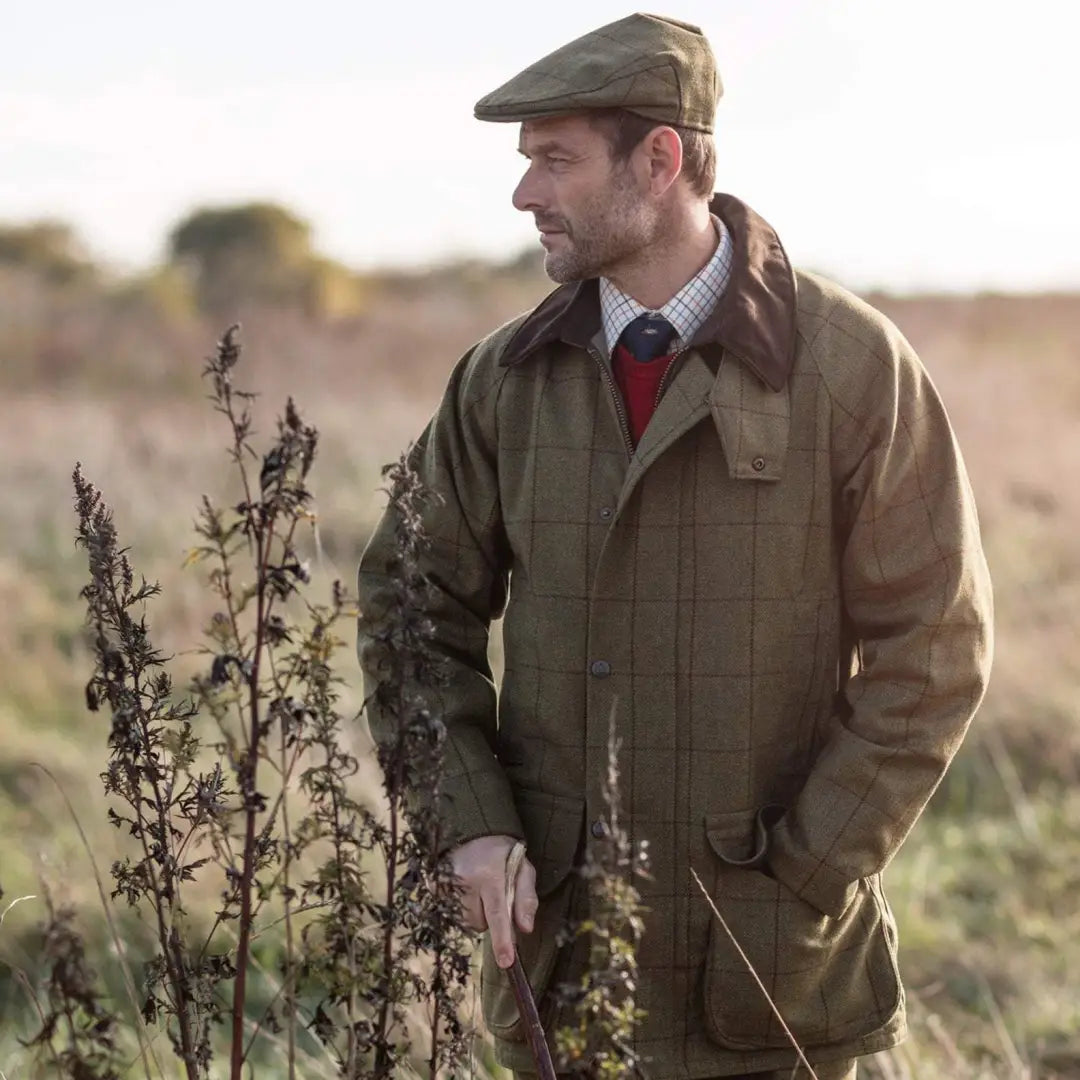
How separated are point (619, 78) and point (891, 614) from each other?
3.07 ft

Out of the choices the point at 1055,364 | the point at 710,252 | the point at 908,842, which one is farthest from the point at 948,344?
the point at 710,252

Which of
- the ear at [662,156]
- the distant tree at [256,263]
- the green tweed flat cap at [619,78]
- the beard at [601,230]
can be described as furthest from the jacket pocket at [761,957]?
the distant tree at [256,263]

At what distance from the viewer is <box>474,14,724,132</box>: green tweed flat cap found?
2494mm

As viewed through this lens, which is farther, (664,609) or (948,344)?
(948,344)

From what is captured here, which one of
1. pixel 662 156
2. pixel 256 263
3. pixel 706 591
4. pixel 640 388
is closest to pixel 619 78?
pixel 662 156

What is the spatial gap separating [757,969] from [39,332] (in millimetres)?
25288

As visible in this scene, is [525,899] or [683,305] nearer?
[525,899]

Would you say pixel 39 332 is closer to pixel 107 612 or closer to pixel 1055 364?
pixel 1055 364

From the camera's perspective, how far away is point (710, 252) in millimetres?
2701

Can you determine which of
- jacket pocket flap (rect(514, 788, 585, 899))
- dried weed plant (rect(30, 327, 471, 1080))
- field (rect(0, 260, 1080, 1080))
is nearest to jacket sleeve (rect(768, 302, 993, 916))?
jacket pocket flap (rect(514, 788, 585, 899))

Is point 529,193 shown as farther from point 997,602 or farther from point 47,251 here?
point 47,251

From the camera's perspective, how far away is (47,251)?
33562mm

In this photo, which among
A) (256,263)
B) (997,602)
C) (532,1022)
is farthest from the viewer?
(256,263)

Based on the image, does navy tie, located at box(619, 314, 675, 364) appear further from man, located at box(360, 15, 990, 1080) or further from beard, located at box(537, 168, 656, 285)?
beard, located at box(537, 168, 656, 285)
